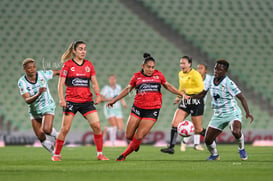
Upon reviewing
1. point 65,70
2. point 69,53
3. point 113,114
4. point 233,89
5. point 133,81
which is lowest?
point 113,114

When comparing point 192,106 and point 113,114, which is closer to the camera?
point 192,106

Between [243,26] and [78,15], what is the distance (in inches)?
287

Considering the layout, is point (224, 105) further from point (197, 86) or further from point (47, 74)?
point (47, 74)

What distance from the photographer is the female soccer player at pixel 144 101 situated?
10.0m

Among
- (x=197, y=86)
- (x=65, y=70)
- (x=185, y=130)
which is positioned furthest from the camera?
(x=197, y=86)

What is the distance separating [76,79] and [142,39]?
41.7 feet

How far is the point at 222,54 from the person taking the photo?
22.6 metres

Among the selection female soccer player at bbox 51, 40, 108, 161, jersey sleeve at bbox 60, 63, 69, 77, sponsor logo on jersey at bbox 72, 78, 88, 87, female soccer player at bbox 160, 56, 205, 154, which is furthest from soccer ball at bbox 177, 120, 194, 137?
jersey sleeve at bbox 60, 63, 69, 77

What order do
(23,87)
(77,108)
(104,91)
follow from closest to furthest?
(77,108) → (23,87) → (104,91)

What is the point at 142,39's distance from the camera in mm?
22516

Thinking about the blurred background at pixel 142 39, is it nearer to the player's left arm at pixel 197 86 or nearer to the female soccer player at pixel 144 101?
the player's left arm at pixel 197 86

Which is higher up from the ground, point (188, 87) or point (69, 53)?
point (69, 53)

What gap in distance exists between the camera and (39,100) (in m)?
11.3

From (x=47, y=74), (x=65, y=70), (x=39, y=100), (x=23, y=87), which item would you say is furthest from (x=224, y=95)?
(x=23, y=87)
